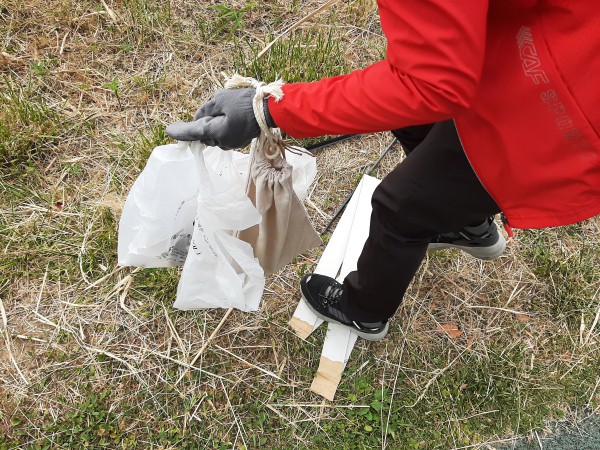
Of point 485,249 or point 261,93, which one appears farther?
point 485,249

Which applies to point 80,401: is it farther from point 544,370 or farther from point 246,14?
point 246,14

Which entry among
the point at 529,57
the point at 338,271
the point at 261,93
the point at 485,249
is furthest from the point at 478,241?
the point at 261,93

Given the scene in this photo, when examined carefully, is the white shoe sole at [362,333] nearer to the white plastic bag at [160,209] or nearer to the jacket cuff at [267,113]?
the white plastic bag at [160,209]

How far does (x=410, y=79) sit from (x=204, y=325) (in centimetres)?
129

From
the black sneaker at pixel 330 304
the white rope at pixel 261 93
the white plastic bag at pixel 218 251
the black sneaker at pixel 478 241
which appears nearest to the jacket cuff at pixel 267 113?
the white rope at pixel 261 93

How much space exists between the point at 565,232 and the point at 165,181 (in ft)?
5.40

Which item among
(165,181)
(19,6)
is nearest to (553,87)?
(165,181)

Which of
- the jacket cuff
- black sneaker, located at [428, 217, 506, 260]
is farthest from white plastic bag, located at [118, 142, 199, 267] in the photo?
black sneaker, located at [428, 217, 506, 260]

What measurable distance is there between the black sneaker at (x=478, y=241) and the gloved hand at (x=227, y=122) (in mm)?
987

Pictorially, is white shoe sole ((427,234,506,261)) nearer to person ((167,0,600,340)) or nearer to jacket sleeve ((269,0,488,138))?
person ((167,0,600,340))

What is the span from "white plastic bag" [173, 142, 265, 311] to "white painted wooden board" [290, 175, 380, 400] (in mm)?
321

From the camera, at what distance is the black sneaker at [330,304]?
1782 mm

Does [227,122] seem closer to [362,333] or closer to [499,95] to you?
[499,95]

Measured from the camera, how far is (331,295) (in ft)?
5.98
